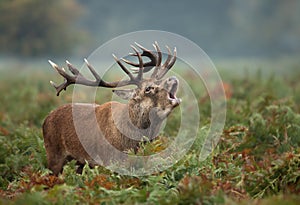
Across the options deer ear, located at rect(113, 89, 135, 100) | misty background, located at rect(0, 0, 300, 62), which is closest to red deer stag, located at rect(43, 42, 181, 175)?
deer ear, located at rect(113, 89, 135, 100)

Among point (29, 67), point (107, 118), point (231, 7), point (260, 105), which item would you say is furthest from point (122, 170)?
point (231, 7)

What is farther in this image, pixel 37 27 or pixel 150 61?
pixel 37 27

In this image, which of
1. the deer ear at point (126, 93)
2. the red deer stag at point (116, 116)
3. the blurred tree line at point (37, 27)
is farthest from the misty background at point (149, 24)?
the deer ear at point (126, 93)

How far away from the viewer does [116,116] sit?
26.8 feet

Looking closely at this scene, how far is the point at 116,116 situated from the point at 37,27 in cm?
3276

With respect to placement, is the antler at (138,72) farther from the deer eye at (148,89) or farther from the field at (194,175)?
the field at (194,175)

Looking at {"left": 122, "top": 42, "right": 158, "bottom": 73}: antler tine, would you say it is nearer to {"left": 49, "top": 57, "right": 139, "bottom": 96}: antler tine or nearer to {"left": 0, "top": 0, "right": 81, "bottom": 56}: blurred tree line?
{"left": 49, "top": 57, "right": 139, "bottom": 96}: antler tine

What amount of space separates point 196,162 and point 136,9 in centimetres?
8102

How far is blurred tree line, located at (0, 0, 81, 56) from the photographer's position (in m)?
36.7

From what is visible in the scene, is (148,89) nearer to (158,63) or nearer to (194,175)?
(158,63)

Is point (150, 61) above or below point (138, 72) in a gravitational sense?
above

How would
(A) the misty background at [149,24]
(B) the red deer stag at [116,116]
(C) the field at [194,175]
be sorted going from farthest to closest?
(A) the misty background at [149,24] < (B) the red deer stag at [116,116] < (C) the field at [194,175]

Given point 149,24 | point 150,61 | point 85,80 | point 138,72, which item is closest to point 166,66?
point 150,61

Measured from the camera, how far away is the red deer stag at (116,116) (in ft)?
25.6
